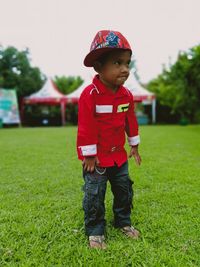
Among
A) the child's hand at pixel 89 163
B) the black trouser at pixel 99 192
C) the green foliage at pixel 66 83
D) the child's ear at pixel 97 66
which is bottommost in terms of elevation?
the black trouser at pixel 99 192

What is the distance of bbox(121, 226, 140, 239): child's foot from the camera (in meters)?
2.20

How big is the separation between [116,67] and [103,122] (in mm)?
379

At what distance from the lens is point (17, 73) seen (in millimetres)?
22938

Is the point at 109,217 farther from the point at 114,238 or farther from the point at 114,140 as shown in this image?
the point at 114,140

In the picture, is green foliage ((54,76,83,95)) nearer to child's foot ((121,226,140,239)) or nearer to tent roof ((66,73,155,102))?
tent roof ((66,73,155,102))

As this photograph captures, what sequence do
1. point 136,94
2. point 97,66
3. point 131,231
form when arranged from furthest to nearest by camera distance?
point 136,94
point 131,231
point 97,66

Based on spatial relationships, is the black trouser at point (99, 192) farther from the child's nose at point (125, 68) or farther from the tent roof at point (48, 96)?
the tent roof at point (48, 96)

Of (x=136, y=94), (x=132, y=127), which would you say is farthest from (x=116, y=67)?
(x=136, y=94)

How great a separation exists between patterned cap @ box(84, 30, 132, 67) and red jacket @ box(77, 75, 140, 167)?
7.8 inches

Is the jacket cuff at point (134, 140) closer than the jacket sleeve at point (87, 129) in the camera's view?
No

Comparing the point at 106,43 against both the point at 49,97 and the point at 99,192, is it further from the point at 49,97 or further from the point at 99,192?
the point at 49,97

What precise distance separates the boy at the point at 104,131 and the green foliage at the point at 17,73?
2098cm

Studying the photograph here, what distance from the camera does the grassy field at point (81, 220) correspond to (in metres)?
1.90

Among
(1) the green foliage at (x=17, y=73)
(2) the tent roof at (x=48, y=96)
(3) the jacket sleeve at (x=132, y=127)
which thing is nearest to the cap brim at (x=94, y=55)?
(3) the jacket sleeve at (x=132, y=127)
